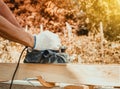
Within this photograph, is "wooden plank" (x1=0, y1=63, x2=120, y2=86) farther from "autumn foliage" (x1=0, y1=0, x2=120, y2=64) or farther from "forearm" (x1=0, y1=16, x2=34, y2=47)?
"autumn foliage" (x1=0, y1=0, x2=120, y2=64)

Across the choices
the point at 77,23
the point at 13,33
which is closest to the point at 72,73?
the point at 13,33

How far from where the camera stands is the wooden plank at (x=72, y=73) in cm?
121

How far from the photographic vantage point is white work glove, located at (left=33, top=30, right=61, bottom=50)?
1.35m

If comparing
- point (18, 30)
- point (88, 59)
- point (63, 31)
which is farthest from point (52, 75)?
point (63, 31)

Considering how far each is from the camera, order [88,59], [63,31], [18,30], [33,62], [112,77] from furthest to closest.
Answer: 1. [63,31]
2. [88,59]
3. [33,62]
4. [18,30]
5. [112,77]

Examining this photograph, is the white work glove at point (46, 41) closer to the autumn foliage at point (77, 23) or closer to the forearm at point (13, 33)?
the forearm at point (13, 33)

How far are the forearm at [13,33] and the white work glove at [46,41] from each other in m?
0.03

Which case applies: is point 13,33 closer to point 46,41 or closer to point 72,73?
point 46,41

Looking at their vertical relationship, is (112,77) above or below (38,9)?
below

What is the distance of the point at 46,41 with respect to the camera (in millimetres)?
1352

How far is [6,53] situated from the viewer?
4523 mm

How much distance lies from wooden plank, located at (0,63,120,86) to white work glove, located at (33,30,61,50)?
8 centimetres

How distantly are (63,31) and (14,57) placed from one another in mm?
786

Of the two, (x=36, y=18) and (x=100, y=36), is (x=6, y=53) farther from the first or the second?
(x=100, y=36)
